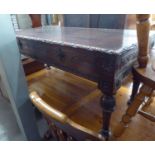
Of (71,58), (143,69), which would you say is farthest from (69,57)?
(143,69)

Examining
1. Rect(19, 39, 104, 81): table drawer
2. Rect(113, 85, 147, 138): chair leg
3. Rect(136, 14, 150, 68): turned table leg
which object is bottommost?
Rect(113, 85, 147, 138): chair leg

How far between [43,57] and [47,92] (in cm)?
33

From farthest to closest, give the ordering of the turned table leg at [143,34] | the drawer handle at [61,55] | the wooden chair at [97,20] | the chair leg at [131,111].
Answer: the wooden chair at [97,20] < the drawer handle at [61,55] < the chair leg at [131,111] < the turned table leg at [143,34]

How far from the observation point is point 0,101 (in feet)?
4.78

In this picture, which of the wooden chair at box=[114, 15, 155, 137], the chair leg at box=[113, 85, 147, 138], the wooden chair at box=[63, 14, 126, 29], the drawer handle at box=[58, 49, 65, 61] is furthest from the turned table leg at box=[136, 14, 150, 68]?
the wooden chair at box=[63, 14, 126, 29]

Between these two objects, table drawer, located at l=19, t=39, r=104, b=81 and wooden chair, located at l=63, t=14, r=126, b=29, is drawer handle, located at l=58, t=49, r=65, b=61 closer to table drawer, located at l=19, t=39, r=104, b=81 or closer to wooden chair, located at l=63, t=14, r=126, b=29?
table drawer, located at l=19, t=39, r=104, b=81

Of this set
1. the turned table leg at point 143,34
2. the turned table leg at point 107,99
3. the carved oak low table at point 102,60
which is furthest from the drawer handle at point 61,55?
the turned table leg at point 143,34

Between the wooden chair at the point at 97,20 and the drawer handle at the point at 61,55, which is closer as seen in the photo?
the drawer handle at the point at 61,55

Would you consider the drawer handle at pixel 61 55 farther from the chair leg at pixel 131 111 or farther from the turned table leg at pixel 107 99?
the chair leg at pixel 131 111

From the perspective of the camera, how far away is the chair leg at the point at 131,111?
23.5 inches

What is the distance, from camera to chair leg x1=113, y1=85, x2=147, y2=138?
596mm

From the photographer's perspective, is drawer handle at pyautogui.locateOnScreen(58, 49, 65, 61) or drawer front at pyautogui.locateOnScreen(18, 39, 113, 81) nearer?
drawer front at pyautogui.locateOnScreen(18, 39, 113, 81)
